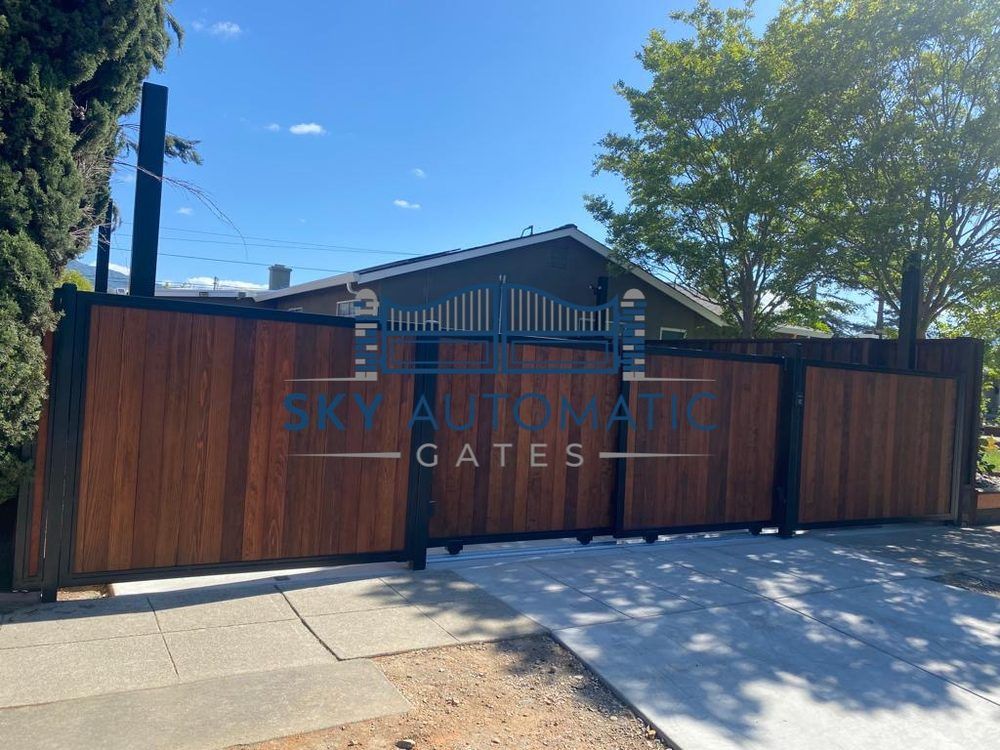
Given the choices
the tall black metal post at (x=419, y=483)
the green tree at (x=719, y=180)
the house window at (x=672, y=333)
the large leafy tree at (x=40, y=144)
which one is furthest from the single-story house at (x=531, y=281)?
the large leafy tree at (x=40, y=144)

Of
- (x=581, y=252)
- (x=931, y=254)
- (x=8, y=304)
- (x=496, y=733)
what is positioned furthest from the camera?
(x=581, y=252)

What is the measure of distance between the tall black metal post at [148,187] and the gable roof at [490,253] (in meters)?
7.64

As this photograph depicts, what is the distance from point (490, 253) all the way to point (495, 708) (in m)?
10.9

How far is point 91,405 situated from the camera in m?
4.25

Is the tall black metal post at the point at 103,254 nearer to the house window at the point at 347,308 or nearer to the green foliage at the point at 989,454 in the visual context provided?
the house window at the point at 347,308

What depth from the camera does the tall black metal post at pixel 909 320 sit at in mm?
8461

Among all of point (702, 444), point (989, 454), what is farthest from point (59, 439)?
point (989, 454)

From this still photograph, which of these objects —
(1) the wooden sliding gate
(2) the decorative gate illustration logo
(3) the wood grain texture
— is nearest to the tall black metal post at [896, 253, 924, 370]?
(3) the wood grain texture

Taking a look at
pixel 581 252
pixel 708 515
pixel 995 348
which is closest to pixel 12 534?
pixel 708 515

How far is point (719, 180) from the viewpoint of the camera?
11586 millimetres

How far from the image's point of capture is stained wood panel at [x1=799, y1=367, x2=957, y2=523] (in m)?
7.30

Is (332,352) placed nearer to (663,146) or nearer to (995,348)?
(663,146)

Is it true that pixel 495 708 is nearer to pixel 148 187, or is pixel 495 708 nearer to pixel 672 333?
pixel 148 187

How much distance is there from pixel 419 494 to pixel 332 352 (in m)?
1.26
